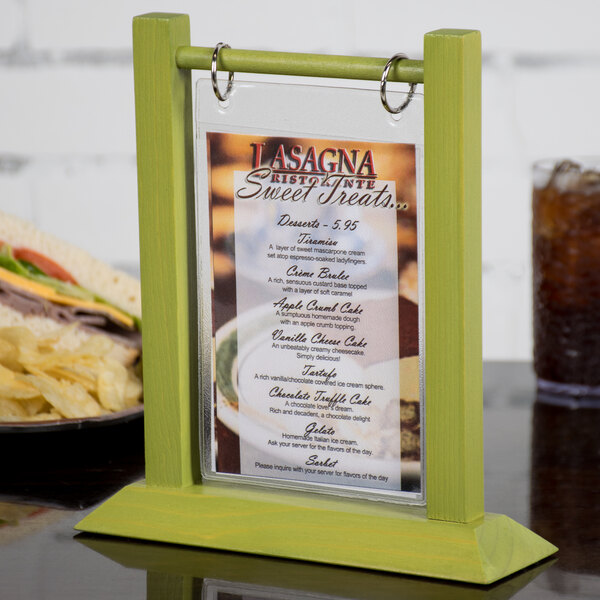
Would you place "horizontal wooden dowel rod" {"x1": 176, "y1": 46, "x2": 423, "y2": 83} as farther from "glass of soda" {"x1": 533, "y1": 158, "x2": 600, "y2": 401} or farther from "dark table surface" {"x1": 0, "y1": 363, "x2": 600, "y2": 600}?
"glass of soda" {"x1": 533, "y1": 158, "x2": 600, "y2": 401}

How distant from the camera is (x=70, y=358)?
81 cm

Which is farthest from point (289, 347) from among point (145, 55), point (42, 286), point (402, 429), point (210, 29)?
point (210, 29)

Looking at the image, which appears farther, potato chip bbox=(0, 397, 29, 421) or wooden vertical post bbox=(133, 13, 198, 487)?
potato chip bbox=(0, 397, 29, 421)

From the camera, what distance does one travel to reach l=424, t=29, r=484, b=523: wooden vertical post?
1.69ft

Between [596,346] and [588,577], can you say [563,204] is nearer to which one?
[596,346]

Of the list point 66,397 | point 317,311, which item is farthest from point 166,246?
point 66,397

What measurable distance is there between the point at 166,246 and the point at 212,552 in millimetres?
172

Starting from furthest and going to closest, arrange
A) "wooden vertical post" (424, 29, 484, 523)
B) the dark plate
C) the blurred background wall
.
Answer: the blurred background wall
the dark plate
"wooden vertical post" (424, 29, 484, 523)

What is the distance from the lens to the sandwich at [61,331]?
0.77 meters

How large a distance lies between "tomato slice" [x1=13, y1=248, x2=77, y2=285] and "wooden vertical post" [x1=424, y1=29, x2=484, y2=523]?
0.57 metres

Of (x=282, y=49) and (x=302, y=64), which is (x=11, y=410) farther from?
(x=282, y=49)

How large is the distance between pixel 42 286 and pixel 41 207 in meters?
0.78

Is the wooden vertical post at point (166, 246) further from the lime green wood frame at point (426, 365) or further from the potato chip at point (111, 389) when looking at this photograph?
the potato chip at point (111, 389)

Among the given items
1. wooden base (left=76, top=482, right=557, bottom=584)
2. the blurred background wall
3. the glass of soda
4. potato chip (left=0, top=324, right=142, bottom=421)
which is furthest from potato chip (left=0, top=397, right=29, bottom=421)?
the blurred background wall
